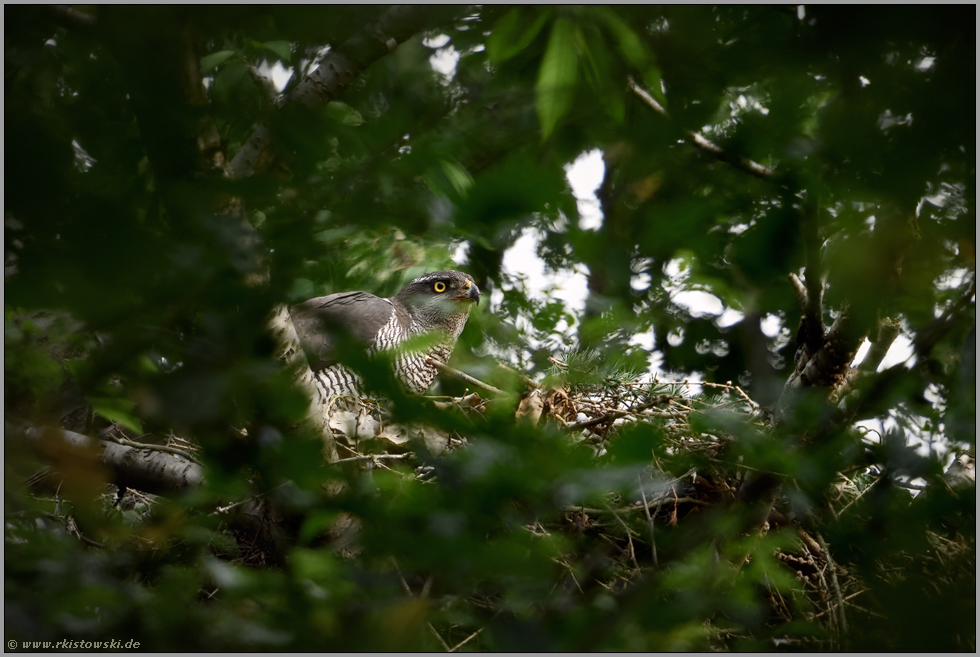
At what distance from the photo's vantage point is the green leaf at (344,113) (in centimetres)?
115

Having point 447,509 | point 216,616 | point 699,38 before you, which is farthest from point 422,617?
point 699,38

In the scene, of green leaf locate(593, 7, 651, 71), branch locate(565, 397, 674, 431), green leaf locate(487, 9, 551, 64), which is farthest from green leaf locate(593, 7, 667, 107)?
branch locate(565, 397, 674, 431)

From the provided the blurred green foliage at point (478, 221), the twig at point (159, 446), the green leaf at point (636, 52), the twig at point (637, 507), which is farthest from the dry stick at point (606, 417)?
the green leaf at point (636, 52)

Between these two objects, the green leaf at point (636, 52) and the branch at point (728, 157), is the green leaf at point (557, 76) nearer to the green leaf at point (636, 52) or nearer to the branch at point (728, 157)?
the green leaf at point (636, 52)

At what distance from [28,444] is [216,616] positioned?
51 centimetres

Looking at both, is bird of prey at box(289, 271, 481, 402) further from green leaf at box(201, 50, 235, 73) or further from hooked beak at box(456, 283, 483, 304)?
green leaf at box(201, 50, 235, 73)

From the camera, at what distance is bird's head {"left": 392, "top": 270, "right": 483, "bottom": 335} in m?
5.11

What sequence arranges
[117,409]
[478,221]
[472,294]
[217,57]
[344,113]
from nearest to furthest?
[478,221], [344,113], [117,409], [217,57], [472,294]

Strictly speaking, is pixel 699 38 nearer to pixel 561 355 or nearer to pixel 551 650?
pixel 551 650

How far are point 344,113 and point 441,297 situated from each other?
13.0 feet

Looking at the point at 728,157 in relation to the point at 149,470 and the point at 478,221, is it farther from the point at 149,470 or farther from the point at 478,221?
the point at 149,470

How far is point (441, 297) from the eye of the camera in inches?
204

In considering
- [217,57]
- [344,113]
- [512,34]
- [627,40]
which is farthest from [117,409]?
[217,57]

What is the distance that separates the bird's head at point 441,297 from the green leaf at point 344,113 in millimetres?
3483
